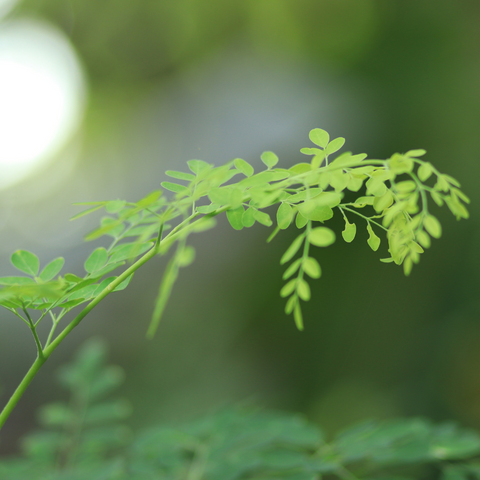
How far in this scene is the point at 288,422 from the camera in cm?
66

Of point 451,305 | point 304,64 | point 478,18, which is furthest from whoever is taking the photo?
point 304,64

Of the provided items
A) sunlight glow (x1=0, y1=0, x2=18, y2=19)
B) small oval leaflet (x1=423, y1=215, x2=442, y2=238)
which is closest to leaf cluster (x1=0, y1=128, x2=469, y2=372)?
small oval leaflet (x1=423, y1=215, x2=442, y2=238)

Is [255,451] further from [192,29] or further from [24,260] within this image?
[192,29]

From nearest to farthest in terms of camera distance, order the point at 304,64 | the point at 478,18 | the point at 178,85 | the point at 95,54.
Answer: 1. the point at 478,18
2. the point at 304,64
3. the point at 178,85
4. the point at 95,54

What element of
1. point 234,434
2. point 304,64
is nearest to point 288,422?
point 234,434

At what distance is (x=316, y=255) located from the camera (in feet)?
6.73

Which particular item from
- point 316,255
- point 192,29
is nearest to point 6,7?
point 192,29

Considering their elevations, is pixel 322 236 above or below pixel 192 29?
below

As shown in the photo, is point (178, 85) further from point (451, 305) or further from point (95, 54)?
point (451, 305)

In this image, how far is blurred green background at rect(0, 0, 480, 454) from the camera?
6.38 feet

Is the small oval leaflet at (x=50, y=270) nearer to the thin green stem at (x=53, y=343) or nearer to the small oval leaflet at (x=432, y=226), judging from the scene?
the thin green stem at (x=53, y=343)

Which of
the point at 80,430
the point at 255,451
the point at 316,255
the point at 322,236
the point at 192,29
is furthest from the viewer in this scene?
the point at 192,29

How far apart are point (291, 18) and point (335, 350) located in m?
2.14

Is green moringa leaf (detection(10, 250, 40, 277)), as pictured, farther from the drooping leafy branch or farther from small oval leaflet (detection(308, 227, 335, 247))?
small oval leaflet (detection(308, 227, 335, 247))
